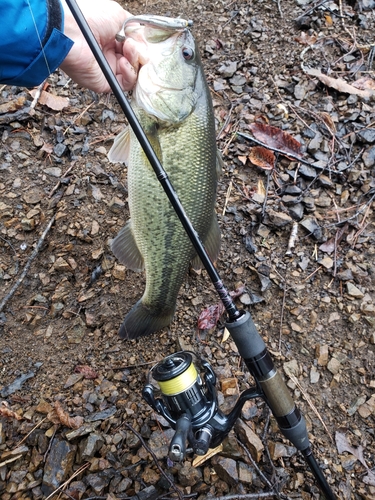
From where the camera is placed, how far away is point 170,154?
258 cm

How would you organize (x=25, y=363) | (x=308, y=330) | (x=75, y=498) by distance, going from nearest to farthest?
(x=75, y=498) → (x=25, y=363) → (x=308, y=330)

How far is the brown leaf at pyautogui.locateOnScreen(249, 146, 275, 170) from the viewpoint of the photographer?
3.99m

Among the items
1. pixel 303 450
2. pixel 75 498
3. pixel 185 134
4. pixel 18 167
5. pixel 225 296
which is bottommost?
pixel 75 498

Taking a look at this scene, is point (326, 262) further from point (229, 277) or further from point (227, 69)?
point (227, 69)

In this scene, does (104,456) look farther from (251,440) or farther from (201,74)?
(201,74)

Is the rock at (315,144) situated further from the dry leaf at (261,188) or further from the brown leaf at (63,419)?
the brown leaf at (63,419)

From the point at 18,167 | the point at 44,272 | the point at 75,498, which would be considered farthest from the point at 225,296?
the point at 18,167

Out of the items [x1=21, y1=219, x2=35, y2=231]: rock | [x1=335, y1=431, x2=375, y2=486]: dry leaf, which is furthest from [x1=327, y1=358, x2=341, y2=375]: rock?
[x1=21, y1=219, x2=35, y2=231]: rock

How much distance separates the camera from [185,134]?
8.56ft

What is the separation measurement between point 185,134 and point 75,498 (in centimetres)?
216

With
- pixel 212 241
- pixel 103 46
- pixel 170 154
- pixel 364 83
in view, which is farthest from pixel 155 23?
pixel 364 83

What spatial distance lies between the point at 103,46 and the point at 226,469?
2.71 metres

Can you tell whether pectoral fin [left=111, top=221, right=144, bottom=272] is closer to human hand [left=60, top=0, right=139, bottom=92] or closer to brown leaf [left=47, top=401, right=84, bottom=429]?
human hand [left=60, top=0, right=139, bottom=92]

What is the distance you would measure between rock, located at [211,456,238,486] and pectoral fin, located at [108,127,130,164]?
74.5 inches
